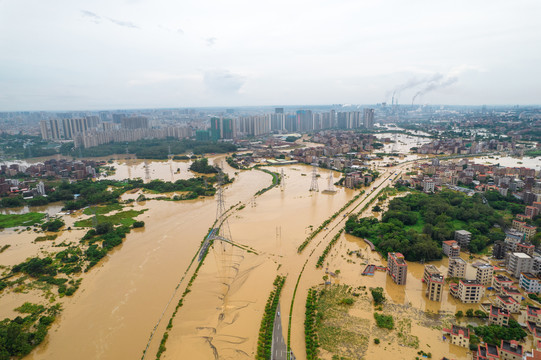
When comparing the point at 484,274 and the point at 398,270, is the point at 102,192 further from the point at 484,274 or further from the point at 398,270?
the point at 484,274

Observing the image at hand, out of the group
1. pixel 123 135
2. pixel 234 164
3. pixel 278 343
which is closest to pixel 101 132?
pixel 123 135

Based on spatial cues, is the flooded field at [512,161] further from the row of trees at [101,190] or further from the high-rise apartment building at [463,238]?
the row of trees at [101,190]

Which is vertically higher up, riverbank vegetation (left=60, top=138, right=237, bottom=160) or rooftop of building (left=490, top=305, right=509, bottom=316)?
riverbank vegetation (left=60, top=138, right=237, bottom=160)

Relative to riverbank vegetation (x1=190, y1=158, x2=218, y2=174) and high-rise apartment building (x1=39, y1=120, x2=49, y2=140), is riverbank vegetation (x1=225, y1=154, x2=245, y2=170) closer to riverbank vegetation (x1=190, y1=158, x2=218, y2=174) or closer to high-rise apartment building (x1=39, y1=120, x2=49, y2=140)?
riverbank vegetation (x1=190, y1=158, x2=218, y2=174)

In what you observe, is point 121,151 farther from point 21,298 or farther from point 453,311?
point 453,311

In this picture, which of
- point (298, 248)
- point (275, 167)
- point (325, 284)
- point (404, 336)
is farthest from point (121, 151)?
point (404, 336)

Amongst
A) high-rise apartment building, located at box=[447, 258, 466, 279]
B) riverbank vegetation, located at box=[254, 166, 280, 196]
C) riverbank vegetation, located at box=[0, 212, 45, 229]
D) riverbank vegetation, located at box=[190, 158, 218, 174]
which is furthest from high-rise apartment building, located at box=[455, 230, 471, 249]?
riverbank vegetation, located at box=[190, 158, 218, 174]
